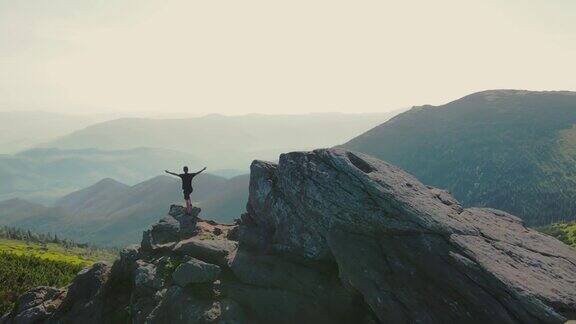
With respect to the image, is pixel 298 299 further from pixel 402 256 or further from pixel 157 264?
pixel 157 264

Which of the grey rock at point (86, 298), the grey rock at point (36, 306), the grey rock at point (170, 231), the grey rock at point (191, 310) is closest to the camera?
the grey rock at point (191, 310)

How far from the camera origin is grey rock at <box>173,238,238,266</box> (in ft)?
130

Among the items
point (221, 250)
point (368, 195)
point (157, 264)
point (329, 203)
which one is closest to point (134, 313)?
point (157, 264)

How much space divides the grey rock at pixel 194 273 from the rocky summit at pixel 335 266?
0.08 m

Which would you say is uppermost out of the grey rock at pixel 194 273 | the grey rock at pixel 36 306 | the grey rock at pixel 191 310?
the grey rock at pixel 194 273

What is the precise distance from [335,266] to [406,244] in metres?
7.21

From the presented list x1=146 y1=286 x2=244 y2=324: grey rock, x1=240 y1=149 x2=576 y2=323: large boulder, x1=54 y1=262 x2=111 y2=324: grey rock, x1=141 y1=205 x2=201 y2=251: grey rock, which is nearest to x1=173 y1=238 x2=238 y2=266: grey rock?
x1=240 y1=149 x2=576 y2=323: large boulder

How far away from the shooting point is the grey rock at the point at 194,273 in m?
36.6

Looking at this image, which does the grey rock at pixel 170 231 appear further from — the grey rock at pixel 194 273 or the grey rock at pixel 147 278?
the grey rock at pixel 194 273

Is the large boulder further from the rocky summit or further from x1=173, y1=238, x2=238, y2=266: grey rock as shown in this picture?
x1=173, y1=238, x2=238, y2=266: grey rock

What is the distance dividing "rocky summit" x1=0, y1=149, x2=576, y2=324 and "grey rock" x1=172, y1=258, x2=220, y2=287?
84 mm

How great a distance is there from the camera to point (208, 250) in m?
40.1

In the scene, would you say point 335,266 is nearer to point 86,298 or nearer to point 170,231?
point 170,231

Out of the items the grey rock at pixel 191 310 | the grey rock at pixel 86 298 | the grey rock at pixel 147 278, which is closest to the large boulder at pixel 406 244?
the grey rock at pixel 191 310
